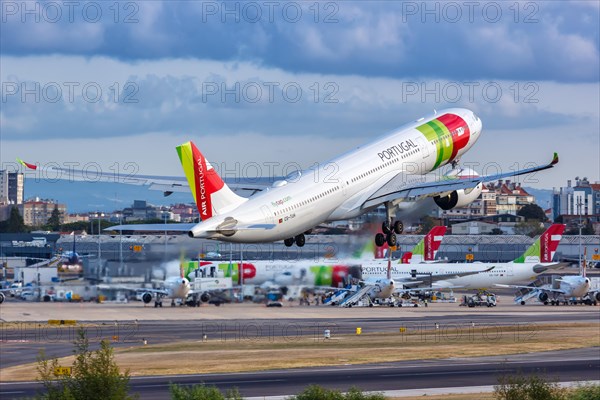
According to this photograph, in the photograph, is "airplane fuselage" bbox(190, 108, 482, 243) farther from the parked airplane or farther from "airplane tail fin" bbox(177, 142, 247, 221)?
the parked airplane

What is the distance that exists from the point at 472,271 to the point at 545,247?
14188 mm

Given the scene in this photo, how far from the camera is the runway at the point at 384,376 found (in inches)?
2862

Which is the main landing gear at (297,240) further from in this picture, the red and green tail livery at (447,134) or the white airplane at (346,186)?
the red and green tail livery at (447,134)

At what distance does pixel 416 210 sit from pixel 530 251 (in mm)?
93324

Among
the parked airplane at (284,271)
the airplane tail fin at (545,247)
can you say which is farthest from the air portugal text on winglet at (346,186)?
the airplane tail fin at (545,247)

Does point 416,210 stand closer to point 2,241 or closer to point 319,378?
point 319,378

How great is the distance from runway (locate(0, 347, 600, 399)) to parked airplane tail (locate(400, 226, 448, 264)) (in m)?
73.0

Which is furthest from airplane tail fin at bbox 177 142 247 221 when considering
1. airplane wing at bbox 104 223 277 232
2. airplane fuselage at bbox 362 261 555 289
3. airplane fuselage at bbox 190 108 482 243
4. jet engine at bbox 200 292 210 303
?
airplane fuselage at bbox 362 261 555 289

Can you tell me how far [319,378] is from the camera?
78000mm

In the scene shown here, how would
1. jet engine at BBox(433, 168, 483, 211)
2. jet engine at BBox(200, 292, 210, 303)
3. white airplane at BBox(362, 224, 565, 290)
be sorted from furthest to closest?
1. white airplane at BBox(362, 224, 565, 290)
2. jet engine at BBox(200, 292, 210, 303)
3. jet engine at BBox(433, 168, 483, 211)

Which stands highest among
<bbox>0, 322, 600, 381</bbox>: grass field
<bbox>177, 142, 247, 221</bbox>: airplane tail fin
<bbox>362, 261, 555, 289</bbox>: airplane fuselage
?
<bbox>177, 142, 247, 221</bbox>: airplane tail fin

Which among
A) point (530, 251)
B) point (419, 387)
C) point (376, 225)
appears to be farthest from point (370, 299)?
point (419, 387)

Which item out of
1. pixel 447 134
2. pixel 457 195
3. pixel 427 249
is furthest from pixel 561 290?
pixel 457 195

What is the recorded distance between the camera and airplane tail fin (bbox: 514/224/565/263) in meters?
167
